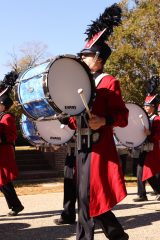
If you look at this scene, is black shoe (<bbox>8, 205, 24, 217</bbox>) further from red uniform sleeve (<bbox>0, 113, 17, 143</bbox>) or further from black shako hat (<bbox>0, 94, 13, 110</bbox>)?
black shako hat (<bbox>0, 94, 13, 110</bbox>)

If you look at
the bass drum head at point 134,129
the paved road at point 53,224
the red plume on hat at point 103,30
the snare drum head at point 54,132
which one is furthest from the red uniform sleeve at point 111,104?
the bass drum head at point 134,129

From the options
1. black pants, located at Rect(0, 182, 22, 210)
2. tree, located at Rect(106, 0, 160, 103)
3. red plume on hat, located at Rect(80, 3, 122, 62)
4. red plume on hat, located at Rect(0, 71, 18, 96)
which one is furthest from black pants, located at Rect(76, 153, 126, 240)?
tree, located at Rect(106, 0, 160, 103)

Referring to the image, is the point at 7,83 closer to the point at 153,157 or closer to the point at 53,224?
the point at 53,224

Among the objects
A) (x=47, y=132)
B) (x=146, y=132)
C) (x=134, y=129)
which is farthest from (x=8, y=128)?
(x=146, y=132)

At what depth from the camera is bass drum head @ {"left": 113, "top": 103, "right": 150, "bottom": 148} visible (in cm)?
715

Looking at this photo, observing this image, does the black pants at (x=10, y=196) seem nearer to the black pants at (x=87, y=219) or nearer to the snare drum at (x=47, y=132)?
the snare drum at (x=47, y=132)

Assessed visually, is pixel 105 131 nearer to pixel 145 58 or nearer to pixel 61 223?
pixel 61 223

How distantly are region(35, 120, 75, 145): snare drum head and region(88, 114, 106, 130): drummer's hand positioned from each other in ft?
7.85

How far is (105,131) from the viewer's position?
12.6 ft

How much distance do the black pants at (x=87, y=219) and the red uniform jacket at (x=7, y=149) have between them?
8.68ft

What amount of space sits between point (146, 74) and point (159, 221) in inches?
486

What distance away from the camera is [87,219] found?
149 inches

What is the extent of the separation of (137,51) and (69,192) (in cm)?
1235

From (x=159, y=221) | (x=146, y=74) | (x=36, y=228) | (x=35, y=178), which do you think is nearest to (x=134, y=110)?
(x=159, y=221)
